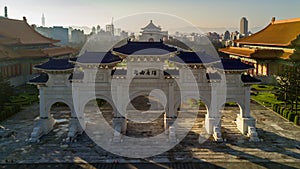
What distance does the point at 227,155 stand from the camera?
19.3 metres

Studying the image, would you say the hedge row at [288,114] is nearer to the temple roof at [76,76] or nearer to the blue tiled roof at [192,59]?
the blue tiled roof at [192,59]

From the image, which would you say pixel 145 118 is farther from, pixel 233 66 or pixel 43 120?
pixel 233 66

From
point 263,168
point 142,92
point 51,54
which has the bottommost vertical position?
point 263,168

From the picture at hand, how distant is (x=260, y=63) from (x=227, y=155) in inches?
1148

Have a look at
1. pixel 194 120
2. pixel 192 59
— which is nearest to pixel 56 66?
pixel 192 59

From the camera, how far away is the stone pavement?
59.4ft

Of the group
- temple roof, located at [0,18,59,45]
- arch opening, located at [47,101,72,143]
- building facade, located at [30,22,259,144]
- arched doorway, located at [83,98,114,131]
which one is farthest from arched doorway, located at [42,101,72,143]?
temple roof, located at [0,18,59,45]

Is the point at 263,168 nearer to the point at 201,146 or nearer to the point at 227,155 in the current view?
the point at 227,155

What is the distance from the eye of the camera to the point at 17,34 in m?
48.6

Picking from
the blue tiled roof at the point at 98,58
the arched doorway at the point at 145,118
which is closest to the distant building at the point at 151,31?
the arched doorway at the point at 145,118

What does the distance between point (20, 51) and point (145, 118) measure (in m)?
26.1

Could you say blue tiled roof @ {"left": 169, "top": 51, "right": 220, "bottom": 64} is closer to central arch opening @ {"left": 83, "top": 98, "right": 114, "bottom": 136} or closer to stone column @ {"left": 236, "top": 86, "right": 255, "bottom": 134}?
stone column @ {"left": 236, "top": 86, "right": 255, "bottom": 134}

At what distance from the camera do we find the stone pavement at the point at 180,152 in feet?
59.4

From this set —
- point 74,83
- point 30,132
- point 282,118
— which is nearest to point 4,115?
point 30,132
